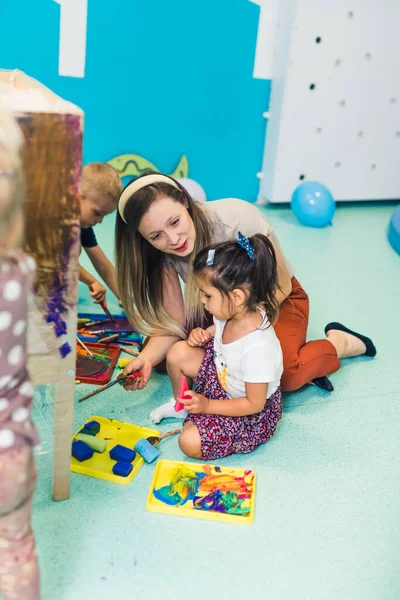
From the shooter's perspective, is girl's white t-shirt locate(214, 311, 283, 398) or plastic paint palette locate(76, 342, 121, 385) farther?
plastic paint palette locate(76, 342, 121, 385)

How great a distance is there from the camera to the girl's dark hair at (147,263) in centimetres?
122

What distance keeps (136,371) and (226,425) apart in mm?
247

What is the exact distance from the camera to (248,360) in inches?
46.4

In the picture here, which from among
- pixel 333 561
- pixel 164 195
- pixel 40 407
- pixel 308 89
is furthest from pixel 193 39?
pixel 333 561

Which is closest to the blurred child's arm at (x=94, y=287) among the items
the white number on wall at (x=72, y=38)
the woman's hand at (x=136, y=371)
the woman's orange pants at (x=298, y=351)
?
the woman's hand at (x=136, y=371)

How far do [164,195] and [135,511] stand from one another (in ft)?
2.03

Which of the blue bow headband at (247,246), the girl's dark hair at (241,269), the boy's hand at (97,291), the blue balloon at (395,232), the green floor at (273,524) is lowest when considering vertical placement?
the green floor at (273,524)

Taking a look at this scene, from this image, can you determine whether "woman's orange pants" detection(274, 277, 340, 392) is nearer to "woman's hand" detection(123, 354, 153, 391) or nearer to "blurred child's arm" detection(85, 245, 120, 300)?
"woman's hand" detection(123, 354, 153, 391)

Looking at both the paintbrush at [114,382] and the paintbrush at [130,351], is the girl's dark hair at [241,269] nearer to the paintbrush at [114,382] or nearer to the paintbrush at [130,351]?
the paintbrush at [114,382]

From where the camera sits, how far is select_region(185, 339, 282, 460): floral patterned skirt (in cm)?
122

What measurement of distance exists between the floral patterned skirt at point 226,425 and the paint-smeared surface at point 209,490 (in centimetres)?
5

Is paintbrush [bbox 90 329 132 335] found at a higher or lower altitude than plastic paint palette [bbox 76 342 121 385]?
higher

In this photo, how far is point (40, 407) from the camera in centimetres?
109

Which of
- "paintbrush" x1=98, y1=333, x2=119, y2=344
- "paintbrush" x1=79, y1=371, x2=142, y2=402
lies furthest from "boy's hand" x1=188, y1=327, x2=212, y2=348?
"paintbrush" x1=98, y1=333, x2=119, y2=344
